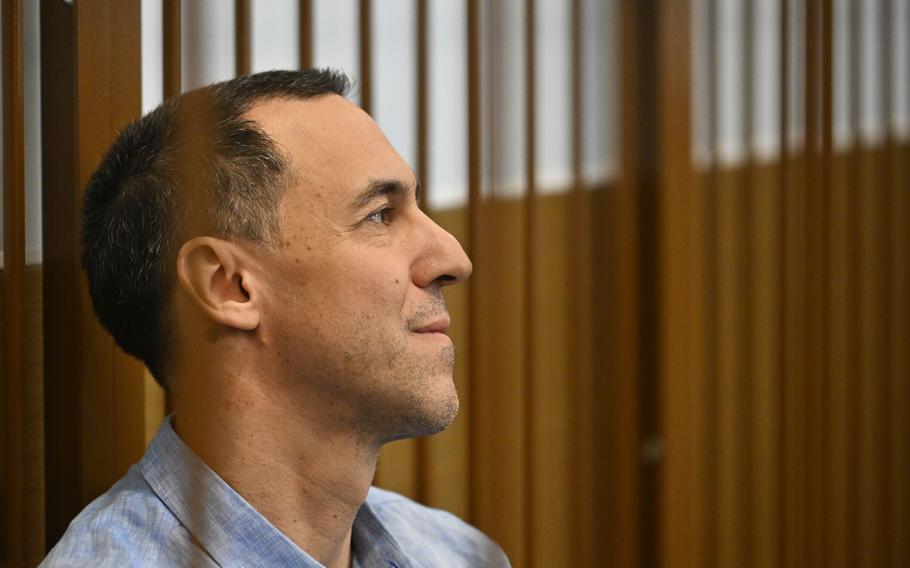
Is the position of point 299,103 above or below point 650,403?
above

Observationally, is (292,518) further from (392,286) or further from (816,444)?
(816,444)

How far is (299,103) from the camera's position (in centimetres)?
109

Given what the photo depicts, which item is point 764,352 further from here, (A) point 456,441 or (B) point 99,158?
(B) point 99,158

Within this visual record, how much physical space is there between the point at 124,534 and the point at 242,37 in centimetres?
52

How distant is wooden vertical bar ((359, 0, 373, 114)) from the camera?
3.53ft

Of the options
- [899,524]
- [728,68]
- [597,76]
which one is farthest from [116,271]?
[899,524]

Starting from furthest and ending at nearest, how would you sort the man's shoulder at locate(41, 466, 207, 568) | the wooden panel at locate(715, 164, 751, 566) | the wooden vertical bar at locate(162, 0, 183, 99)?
the wooden panel at locate(715, 164, 751, 566) → the wooden vertical bar at locate(162, 0, 183, 99) → the man's shoulder at locate(41, 466, 207, 568)

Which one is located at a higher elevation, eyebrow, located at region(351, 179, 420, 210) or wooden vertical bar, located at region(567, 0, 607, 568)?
eyebrow, located at region(351, 179, 420, 210)

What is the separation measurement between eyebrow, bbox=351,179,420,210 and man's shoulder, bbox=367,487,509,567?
395 millimetres

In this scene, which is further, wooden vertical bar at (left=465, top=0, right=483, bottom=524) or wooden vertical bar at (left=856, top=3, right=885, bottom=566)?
wooden vertical bar at (left=856, top=3, right=885, bottom=566)

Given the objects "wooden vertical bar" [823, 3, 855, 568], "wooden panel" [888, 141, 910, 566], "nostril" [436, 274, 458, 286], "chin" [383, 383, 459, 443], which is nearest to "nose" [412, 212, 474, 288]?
"nostril" [436, 274, 458, 286]

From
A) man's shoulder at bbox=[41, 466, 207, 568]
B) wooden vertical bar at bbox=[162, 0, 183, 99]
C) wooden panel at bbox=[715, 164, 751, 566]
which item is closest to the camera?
man's shoulder at bbox=[41, 466, 207, 568]

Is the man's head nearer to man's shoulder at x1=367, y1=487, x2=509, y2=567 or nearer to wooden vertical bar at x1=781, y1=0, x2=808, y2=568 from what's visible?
man's shoulder at x1=367, y1=487, x2=509, y2=567

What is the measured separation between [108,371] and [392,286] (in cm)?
35
